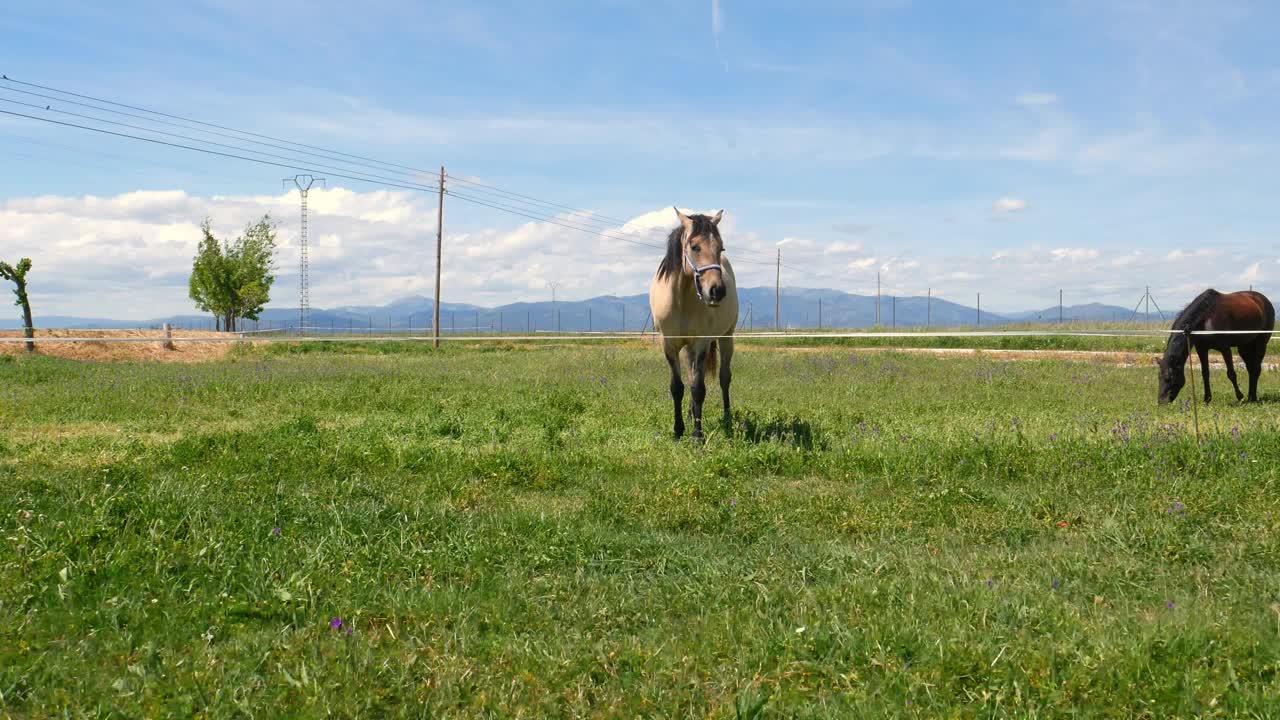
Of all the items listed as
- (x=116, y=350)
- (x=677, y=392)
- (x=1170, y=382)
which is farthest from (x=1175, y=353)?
(x=116, y=350)

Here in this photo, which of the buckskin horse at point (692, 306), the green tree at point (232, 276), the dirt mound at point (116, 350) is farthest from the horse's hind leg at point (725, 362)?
the green tree at point (232, 276)

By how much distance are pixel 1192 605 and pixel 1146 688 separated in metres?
1.23

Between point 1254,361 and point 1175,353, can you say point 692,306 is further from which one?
point 1254,361

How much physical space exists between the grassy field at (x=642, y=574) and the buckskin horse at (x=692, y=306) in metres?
0.94

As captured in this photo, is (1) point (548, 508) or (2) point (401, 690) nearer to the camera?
(2) point (401, 690)

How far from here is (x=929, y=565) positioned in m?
4.85

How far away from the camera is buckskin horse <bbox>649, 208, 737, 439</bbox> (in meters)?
9.12

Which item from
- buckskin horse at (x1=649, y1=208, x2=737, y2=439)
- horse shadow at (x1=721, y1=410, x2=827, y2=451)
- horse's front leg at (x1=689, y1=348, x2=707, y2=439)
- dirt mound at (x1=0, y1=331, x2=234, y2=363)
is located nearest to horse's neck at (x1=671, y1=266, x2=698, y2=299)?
buckskin horse at (x1=649, y1=208, x2=737, y2=439)

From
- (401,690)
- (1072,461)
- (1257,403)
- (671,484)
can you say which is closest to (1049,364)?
(1257,403)

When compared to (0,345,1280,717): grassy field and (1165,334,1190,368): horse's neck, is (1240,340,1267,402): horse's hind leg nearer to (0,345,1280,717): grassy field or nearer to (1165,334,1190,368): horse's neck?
(1165,334,1190,368): horse's neck

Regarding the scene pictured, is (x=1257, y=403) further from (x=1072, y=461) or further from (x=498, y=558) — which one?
(x=498, y=558)

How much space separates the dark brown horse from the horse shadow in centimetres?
713

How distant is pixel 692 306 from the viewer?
9930mm

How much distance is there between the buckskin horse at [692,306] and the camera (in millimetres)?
9125
